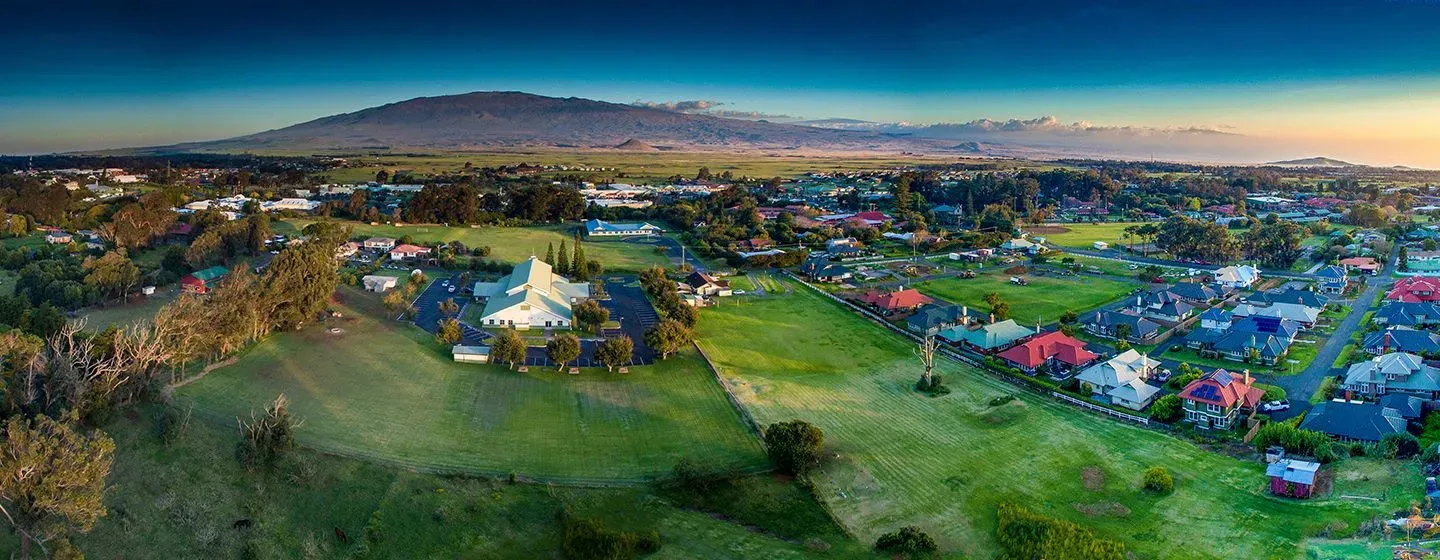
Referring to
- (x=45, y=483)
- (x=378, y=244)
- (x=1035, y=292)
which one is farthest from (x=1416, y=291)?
(x=378, y=244)

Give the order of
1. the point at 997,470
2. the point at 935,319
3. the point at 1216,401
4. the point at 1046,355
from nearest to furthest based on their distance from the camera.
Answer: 1. the point at 997,470
2. the point at 1216,401
3. the point at 1046,355
4. the point at 935,319

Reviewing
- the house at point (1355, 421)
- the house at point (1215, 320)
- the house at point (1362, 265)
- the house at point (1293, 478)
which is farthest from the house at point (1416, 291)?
the house at point (1293, 478)

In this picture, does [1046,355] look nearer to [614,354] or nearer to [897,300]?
[897,300]

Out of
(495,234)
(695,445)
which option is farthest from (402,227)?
(695,445)

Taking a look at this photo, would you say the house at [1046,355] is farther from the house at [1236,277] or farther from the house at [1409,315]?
the house at [1236,277]

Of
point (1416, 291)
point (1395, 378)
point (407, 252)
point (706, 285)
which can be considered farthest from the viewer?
point (407, 252)

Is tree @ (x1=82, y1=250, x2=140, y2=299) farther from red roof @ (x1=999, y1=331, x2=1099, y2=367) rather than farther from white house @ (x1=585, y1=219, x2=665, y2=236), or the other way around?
red roof @ (x1=999, y1=331, x2=1099, y2=367)
